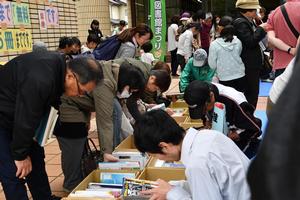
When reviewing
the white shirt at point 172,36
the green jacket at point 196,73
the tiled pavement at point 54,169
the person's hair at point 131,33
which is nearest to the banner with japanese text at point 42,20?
the person's hair at point 131,33

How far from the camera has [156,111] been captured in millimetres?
1833

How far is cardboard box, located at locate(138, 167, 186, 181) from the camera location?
8.68 feet

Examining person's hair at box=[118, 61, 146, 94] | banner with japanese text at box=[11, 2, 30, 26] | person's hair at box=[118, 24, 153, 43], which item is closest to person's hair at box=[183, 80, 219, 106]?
person's hair at box=[118, 61, 146, 94]

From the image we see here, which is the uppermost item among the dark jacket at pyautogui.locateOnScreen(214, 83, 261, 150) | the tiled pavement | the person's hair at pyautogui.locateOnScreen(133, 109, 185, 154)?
the person's hair at pyautogui.locateOnScreen(133, 109, 185, 154)

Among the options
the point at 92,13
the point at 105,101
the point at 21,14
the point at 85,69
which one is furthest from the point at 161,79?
the point at 92,13

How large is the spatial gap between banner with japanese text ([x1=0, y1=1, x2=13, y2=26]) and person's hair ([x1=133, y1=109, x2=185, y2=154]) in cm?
321

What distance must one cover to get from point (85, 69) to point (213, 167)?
38.2 inches

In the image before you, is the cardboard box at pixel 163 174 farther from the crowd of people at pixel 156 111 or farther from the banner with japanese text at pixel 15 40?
the banner with japanese text at pixel 15 40

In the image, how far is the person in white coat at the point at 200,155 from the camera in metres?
1.62

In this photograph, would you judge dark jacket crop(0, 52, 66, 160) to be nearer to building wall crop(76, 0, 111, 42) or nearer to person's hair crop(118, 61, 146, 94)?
person's hair crop(118, 61, 146, 94)

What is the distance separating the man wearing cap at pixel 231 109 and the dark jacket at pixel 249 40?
1671mm

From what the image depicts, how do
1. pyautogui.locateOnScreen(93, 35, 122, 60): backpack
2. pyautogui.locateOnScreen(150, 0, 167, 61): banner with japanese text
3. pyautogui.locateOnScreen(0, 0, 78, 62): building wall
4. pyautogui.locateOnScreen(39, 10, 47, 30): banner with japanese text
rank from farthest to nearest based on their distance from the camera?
1. pyautogui.locateOnScreen(150, 0, 167, 61): banner with japanese text
2. pyautogui.locateOnScreen(39, 10, 47, 30): banner with japanese text
3. pyautogui.locateOnScreen(0, 0, 78, 62): building wall
4. pyautogui.locateOnScreen(93, 35, 122, 60): backpack

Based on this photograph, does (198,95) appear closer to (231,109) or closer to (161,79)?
(231,109)

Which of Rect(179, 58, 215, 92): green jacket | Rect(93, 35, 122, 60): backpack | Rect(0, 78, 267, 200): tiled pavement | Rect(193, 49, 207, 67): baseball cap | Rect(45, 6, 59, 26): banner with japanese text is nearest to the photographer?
Rect(0, 78, 267, 200): tiled pavement
